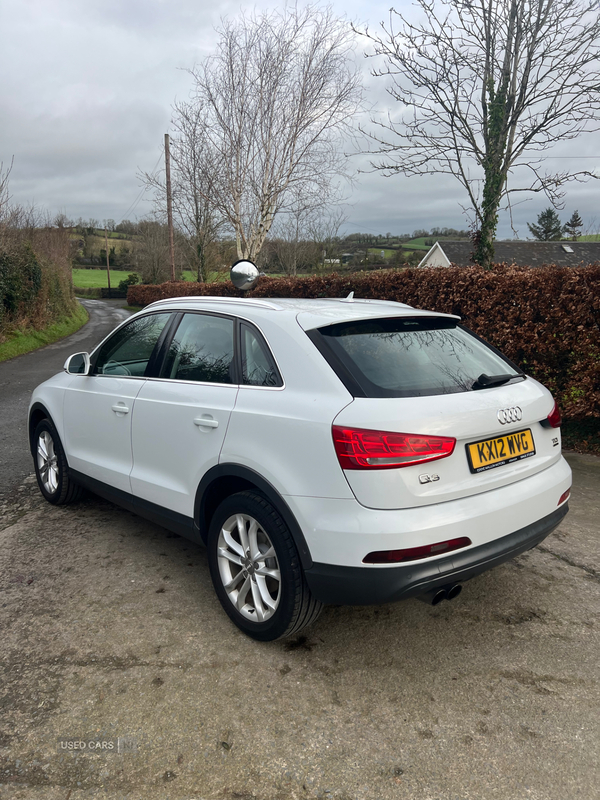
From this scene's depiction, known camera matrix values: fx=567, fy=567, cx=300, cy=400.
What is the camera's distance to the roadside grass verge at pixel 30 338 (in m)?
15.4

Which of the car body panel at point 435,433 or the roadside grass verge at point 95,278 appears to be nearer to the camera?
the car body panel at point 435,433

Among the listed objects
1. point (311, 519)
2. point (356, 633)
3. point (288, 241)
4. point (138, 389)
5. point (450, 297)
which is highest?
point (288, 241)

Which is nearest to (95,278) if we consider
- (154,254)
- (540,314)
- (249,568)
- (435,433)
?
(154,254)

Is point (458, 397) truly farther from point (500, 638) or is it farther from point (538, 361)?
point (538, 361)

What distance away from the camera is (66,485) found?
4578 millimetres

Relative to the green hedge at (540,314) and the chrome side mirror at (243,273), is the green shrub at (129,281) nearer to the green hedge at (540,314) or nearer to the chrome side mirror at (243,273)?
the chrome side mirror at (243,273)

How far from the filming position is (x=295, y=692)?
2.53m

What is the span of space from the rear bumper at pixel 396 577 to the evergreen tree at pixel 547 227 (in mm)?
70180

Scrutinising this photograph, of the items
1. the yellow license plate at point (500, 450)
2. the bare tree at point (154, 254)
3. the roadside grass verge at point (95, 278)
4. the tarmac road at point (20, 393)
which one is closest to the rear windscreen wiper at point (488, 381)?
the yellow license plate at point (500, 450)

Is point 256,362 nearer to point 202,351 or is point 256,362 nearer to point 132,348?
point 202,351

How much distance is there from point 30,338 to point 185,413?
16.1m

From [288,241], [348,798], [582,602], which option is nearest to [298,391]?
[348,798]

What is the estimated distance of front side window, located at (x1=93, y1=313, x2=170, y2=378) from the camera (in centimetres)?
380

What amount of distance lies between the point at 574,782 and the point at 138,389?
2.98 m
